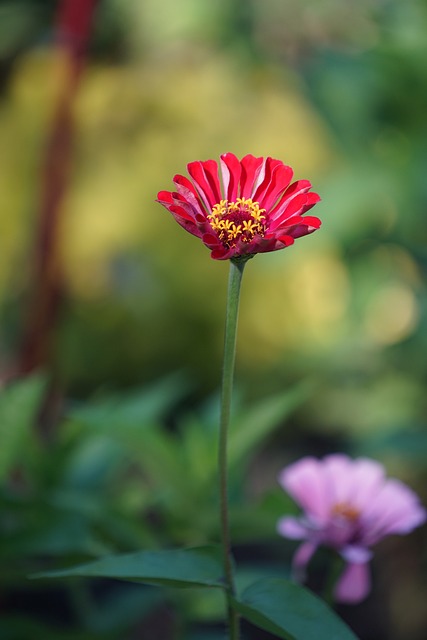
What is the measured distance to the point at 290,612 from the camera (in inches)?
17.8

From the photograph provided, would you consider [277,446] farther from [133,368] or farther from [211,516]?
[211,516]

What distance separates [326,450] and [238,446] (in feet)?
4.31

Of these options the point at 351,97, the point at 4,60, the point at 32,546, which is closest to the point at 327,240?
the point at 351,97

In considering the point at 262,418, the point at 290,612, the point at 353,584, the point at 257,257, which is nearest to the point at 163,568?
the point at 290,612

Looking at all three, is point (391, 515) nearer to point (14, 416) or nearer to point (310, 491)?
point (310, 491)

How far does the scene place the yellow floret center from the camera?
45 cm

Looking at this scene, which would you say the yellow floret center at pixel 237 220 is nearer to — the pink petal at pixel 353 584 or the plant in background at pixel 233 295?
the plant in background at pixel 233 295

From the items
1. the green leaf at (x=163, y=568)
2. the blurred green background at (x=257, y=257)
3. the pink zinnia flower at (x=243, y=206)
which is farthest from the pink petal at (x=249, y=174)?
the blurred green background at (x=257, y=257)

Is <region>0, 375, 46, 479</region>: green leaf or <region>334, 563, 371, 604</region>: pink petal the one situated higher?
<region>0, 375, 46, 479</region>: green leaf

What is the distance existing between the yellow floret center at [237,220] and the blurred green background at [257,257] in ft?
3.03

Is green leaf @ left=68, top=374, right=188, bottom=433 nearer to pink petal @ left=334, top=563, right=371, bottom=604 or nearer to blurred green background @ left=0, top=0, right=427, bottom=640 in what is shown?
pink petal @ left=334, top=563, right=371, bottom=604

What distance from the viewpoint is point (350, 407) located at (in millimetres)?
1993

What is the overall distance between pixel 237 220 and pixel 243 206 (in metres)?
0.02

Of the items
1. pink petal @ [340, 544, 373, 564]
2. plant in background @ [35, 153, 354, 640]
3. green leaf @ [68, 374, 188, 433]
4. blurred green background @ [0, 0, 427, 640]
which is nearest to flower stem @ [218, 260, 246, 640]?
plant in background @ [35, 153, 354, 640]
